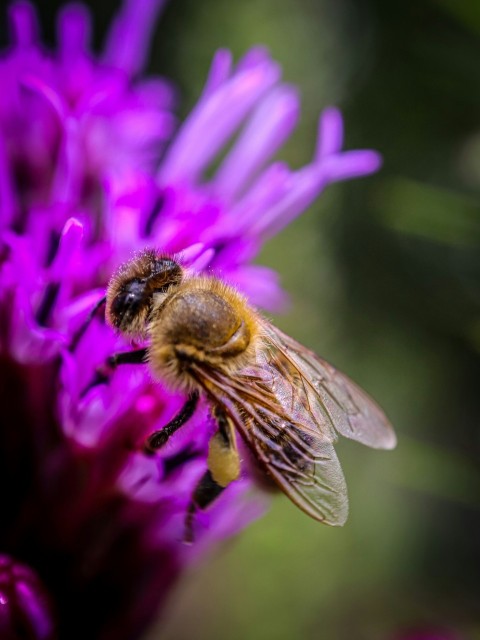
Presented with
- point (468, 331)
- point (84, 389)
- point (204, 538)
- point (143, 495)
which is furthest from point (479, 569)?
point (84, 389)

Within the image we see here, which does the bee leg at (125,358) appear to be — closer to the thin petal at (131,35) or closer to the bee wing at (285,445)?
the bee wing at (285,445)

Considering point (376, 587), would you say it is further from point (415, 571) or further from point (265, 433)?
point (265, 433)

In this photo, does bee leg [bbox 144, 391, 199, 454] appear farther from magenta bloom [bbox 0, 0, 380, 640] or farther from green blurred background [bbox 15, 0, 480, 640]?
green blurred background [bbox 15, 0, 480, 640]

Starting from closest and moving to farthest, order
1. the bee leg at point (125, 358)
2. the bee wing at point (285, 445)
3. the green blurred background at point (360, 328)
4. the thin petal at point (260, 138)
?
the bee wing at point (285, 445)
the bee leg at point (125, 358)
the thin petal at point (260, 138)
the green blurred background at point (360, 328)

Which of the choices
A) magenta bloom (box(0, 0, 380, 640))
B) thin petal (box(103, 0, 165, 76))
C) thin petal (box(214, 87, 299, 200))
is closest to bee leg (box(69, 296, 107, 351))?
magenta bloom (box(0, 0, 380, 640))

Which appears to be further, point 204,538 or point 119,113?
point 119,113

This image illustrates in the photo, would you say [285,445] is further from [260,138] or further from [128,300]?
[260,138]

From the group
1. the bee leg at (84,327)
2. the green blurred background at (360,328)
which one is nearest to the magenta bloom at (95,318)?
the bee leg at (84,327)
